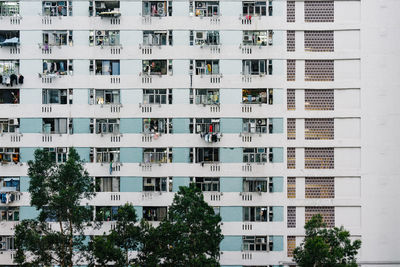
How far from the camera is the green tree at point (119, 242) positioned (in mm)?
15945

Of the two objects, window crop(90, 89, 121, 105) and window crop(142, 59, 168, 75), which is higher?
window crop(142, 59, 168, 75)

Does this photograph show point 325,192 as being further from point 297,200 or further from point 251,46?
point 251,46

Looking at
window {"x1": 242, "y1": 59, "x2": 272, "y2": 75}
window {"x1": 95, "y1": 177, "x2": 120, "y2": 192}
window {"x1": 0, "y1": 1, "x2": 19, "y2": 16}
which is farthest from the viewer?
window {"x1": 0, "y1": 1, "x2": 19, "y2": 16}

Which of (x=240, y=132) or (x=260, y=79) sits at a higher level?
(x=260, y=79)

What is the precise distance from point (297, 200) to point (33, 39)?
1763 cm

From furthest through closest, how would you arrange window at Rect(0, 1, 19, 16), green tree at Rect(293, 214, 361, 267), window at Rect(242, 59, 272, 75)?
window at Rect(0, 1, 19, 16) → window at Rect(242, 59, 272, 75) → green tree at Rect(293, 214, 361, 267)

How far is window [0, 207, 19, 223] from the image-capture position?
21.0 metres

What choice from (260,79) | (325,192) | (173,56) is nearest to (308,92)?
(260,79)

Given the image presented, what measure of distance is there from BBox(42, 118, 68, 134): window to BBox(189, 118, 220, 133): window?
722cm

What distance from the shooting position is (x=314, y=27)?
815 inches

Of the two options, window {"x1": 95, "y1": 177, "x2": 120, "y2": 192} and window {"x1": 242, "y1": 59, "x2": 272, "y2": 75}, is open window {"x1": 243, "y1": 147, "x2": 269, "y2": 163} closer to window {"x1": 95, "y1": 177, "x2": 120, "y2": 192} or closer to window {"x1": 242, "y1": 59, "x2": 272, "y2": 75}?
window {"x1": 242, "y1": 59, "x2": 272, "y2": 75}

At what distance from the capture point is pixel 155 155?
68.7 ft

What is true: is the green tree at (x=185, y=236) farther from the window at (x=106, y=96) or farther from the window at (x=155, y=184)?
the window at (x=106, y=96)

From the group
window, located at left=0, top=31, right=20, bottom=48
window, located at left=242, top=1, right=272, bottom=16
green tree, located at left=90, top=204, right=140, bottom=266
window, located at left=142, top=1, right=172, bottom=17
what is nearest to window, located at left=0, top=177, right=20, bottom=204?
green tree, located at left=90, top=204, right=140, bottom=266
